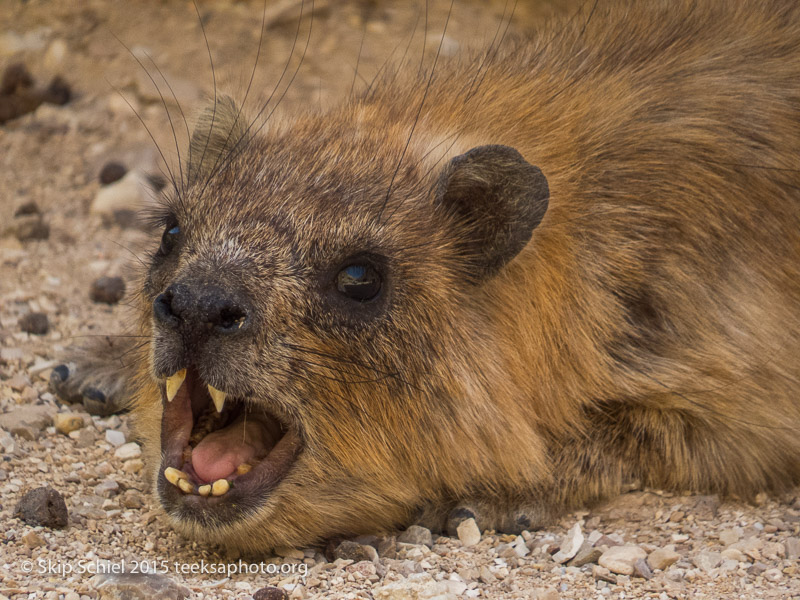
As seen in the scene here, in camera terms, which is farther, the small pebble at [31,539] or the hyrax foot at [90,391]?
the hyrax foot at [90,391]

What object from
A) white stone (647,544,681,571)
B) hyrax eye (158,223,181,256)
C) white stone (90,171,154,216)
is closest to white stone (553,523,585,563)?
white stone (647,544,681,571)

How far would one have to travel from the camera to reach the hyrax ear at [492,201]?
5.12 metres

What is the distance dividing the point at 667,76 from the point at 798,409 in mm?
2024

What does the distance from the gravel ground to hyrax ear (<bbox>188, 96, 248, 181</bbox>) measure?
2.55 feet

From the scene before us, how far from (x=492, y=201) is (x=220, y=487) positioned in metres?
1.91

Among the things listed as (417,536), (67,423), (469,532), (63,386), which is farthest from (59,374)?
(469,532)

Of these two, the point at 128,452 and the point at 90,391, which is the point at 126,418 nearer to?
the point at 90,391

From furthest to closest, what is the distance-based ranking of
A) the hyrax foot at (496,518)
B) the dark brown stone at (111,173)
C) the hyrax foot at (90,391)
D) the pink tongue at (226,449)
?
1. the dark brown stone at (111,173)
2. the hyrax foot at (90,391)
3. the hyrax foot at (496,518)
4. the pink tongue at (226,449)

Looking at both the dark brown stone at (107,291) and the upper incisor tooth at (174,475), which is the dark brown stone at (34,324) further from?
the upper incisor tooth at (174,475)

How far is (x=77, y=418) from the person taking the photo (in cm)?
630

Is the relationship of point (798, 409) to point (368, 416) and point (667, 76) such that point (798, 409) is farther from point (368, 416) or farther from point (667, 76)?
point (368, 416)

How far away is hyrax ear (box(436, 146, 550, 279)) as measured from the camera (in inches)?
202

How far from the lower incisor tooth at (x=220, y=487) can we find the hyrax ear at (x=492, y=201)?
5.26 feet

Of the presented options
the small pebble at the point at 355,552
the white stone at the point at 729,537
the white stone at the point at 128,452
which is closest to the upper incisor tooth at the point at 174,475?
the small pebble at the point at 355,552
